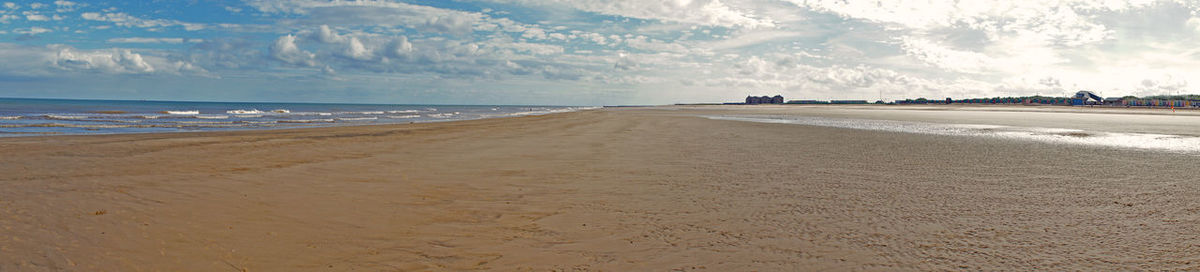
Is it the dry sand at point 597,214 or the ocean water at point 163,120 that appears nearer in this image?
the dry sand at point 597,214

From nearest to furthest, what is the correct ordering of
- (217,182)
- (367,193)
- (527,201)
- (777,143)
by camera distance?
(527,201)
(367,193)
(217,182)
(777,143)

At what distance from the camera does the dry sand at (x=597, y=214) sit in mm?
4742

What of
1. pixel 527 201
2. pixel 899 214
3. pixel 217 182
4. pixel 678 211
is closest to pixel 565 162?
pixel 527 201

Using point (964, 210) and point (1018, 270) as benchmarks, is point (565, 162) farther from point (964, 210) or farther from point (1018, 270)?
point (1018, 270)

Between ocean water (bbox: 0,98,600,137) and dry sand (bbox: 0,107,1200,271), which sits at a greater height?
ocean water (bbox: 0,98,600,137)

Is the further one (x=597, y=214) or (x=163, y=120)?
(x=163, y=120)

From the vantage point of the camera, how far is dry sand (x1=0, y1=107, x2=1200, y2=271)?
4742mm

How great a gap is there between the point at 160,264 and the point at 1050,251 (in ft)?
25.1

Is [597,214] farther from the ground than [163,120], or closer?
closer

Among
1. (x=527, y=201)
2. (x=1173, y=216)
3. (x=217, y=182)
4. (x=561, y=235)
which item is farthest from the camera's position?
(x=217, y=182)

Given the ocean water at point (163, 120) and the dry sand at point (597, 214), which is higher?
the ocean water at point (163, 120)

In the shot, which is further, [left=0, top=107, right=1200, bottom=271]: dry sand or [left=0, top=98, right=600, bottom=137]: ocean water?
[left=0, top=98, right=600, bottom=137]: ocean water

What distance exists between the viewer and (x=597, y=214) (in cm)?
659

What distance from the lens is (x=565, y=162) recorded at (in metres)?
11.9
